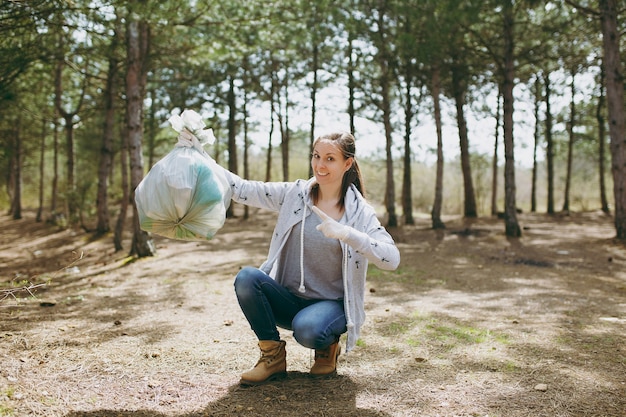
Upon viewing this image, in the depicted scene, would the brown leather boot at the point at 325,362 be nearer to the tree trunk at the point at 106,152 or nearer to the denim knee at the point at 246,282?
the denim knee at the point at 246,282

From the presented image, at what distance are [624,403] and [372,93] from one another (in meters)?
12.6

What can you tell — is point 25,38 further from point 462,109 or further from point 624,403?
point 462,109

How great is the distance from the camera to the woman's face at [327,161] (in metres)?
2.79

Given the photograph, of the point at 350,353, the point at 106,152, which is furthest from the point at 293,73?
the point at 350,353

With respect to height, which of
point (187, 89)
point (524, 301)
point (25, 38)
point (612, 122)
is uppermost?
point (187, 89)

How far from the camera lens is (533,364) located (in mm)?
3248

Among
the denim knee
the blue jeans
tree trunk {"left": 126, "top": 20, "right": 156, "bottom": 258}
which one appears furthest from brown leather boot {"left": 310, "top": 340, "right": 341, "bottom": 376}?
tree trunk {"left": 126, "top": 20, "right": 156, "bottom": 258}

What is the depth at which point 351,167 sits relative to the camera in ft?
9.80

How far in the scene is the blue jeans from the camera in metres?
2.63

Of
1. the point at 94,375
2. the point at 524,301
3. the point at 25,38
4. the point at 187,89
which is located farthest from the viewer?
the point at 187,89

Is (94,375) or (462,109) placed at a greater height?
(462,109)

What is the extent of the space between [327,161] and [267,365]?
47.5 inches

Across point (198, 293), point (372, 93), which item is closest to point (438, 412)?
point (198, 293)

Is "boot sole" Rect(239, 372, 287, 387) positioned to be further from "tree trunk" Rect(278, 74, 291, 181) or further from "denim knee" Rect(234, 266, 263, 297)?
"tree trunk" Rect(278, 74, 291, 181)
